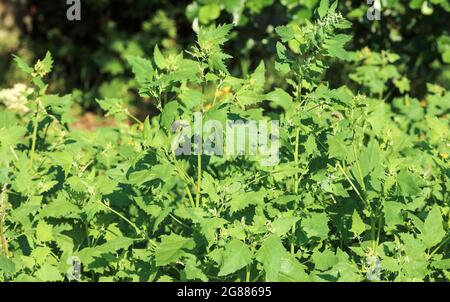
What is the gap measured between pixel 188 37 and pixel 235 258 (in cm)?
583

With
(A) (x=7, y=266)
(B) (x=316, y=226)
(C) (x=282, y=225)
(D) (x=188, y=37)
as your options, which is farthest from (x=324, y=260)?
(D) (x=188, y=37)

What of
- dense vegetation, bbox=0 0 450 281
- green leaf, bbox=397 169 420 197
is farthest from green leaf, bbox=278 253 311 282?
green leaf, bbox=397 169 420 197

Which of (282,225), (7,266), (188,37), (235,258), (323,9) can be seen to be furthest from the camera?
(188,37)

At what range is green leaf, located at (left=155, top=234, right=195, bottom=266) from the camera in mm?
2895

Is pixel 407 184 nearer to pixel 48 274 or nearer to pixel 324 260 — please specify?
pixel 324 260

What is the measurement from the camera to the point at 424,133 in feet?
15.7

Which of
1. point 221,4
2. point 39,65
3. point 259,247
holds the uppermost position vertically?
point 221,4

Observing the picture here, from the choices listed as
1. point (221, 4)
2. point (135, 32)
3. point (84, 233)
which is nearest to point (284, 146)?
point (84, 233)

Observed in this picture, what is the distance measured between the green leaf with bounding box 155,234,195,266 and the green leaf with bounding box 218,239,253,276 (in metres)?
0.20

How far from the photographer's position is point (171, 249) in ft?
9.68

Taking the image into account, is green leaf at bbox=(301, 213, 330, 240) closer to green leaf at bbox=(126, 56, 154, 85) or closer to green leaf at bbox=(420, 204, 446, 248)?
green leaf at bbox=(420, 204, 446, 248)

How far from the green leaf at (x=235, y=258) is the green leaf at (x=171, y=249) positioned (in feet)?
0.66

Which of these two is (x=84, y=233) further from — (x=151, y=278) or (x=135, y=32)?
(x=135, y=32)

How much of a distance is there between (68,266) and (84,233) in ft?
0.62
